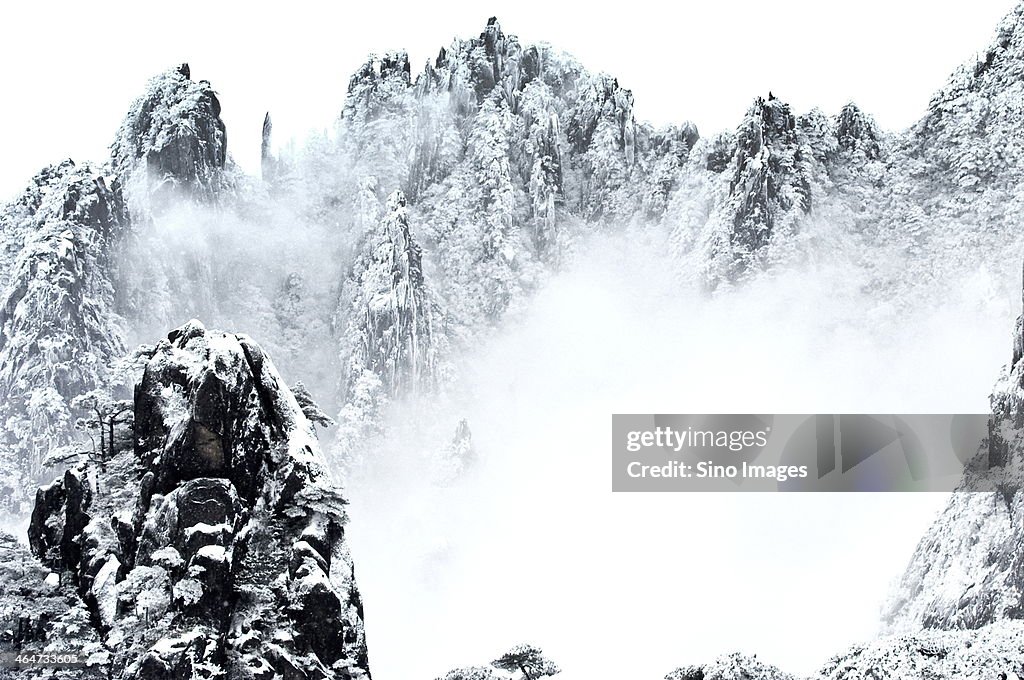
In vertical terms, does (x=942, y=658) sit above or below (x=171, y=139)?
below

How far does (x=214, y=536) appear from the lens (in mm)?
17016

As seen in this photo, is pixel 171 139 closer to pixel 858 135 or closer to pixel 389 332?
pixel 389 332

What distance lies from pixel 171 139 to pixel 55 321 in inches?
822

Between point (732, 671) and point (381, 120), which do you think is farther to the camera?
point (381, 120)

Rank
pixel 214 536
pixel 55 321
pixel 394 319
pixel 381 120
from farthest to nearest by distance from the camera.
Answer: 1. pixel 381 120
2. pixel 394 319
3. pixel 55 321
4. pixel 214 536

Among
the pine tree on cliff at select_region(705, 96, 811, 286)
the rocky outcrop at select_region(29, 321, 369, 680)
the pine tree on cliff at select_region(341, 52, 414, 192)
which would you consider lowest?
the rocky outcrop at select_region(29, 321, 369, 680)

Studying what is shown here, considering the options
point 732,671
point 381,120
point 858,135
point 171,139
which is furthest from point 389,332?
point 732,671

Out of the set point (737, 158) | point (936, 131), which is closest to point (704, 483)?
point (737, 158)

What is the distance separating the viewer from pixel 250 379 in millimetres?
18266

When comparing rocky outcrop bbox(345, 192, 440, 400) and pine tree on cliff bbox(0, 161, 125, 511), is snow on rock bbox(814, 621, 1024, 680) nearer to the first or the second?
pine tree on cliff bbox(0, 161, 125, 511)

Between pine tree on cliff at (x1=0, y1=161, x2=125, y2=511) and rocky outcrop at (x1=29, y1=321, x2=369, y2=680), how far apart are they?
44898 mm

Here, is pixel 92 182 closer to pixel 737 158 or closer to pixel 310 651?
pixel 737 158

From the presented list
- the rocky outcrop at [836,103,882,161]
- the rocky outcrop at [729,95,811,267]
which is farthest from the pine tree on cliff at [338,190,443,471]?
the rocky outcrop at [836,103,882,161]

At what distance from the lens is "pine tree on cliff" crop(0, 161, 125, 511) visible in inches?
2415
